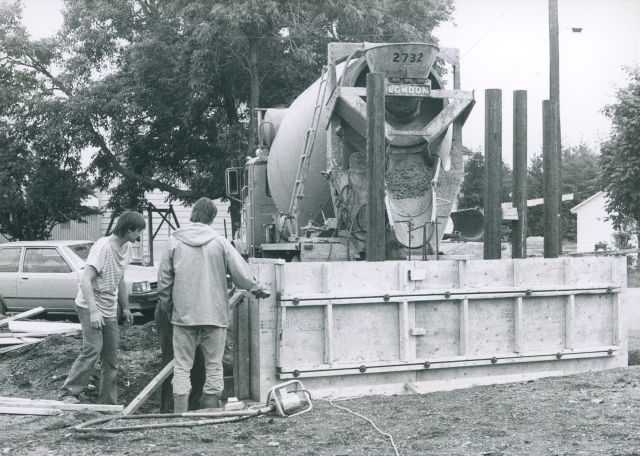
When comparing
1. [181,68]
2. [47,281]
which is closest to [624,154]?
[181,68]

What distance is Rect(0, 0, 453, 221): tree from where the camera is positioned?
1827 cm

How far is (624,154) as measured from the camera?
2212 centimetres

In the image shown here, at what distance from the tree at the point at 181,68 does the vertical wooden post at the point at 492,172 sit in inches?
363

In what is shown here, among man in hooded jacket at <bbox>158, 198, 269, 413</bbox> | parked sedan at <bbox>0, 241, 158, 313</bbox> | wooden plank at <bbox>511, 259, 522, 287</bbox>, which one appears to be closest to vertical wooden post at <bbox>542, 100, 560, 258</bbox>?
wooden plank at <bbox>511, 259, 522, 287</bbox>

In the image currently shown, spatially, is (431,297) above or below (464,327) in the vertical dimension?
above

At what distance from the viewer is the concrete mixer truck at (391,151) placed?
8.21 m

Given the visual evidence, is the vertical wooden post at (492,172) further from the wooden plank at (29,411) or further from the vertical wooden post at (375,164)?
the wooden plank at (29,411)

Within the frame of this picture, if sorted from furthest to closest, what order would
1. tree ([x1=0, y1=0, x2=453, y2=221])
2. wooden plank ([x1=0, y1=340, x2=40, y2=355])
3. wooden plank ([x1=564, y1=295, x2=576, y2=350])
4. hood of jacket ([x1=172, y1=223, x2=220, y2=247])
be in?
tree ([x1=0, y1=0, x2=453, y2=221]), wooden plank ([x1=0, y1=340, x2=40, y2=355]), wooden plank ([x1=564, y1=295, x2=576, y2=350]), hood of jacket ([x1=172, y1=223, x2=220, y2=247])

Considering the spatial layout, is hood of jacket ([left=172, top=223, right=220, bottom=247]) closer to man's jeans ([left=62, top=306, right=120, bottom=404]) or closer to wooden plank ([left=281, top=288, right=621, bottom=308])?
wooden plank ([left=281, top=288, right=621, bottom=308])

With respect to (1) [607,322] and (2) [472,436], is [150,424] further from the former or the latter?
(1) [607,322]

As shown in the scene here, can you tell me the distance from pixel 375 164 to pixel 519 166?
2.03 meters

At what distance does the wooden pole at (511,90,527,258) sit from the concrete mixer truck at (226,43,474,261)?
20.7 inches

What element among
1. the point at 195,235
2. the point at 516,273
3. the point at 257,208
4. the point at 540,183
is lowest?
the point at 516,273

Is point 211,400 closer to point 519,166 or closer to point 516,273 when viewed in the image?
point 516,273
